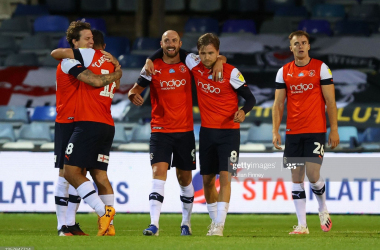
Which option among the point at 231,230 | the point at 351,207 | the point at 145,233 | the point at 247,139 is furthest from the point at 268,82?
the point at 145,233

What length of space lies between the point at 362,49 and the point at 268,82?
86.8 inches

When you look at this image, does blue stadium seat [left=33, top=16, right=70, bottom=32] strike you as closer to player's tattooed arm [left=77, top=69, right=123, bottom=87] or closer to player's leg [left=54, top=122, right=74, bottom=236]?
player's leg [left=54, top=122, right=74, bottom=236]

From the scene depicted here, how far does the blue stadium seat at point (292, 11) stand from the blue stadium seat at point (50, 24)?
502cm

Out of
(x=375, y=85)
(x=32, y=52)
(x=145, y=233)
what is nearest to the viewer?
(x=145, y=233)

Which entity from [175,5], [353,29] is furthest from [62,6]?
[353,29]

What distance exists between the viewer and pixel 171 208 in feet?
30.5

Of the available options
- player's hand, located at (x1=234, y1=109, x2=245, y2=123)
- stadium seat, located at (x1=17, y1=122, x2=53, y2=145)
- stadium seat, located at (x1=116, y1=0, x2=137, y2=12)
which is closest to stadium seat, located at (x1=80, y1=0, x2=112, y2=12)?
stadium seat, located at (x1=116, y1=0, x2=137, y2=12)

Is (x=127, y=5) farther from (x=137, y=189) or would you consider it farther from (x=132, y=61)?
(x=137, y=189)

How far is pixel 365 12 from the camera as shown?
14.4 metres

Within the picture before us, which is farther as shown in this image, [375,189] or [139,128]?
[139,128]

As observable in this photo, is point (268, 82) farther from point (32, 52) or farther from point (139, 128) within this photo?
point (32, 52)

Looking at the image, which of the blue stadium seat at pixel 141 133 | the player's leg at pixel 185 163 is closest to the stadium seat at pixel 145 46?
the blue stadium seat at pixel 141 133

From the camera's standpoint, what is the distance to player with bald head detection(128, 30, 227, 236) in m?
6.30

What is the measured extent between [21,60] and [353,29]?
7.14 metres
